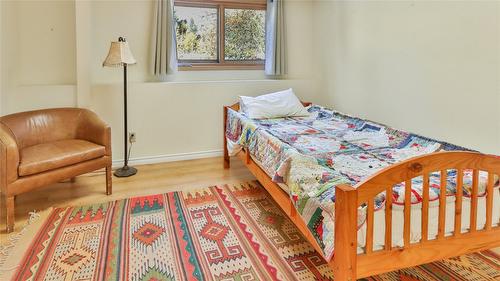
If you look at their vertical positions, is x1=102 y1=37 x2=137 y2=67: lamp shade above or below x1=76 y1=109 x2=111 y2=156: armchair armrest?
above

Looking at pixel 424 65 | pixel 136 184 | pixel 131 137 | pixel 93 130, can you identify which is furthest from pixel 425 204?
pixel 131 137

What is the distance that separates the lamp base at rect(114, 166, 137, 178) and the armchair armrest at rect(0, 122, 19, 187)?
1.13m

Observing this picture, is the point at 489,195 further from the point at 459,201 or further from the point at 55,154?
the point at 55,154

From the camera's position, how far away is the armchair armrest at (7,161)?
89.0 inches

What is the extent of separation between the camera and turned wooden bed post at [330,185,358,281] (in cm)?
132

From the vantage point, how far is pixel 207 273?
1853 millimetres

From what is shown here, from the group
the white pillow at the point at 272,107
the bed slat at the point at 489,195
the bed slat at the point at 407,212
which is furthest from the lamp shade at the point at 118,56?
the bed slat at the point at 489,195

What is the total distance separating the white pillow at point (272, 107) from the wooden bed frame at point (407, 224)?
185cm

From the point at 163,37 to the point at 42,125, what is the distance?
5.07ft

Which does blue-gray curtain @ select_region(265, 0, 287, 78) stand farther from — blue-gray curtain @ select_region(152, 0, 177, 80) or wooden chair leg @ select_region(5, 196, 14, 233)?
wooden chair leg @ select_region(5, 196, 14, 233)

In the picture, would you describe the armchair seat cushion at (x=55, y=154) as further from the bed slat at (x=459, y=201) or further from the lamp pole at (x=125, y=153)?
the bed slat at (x=459, y=201)

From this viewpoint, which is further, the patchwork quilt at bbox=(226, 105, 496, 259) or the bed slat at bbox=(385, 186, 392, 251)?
the patchwork quilt at bbox=(226, 105, 496, 259)

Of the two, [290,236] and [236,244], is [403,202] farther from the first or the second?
[236,244]

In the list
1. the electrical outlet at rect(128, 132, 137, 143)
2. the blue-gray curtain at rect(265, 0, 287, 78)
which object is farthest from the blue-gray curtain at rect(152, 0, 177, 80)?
the blue-gray curtain at rect(265, 0, 287, 78)
